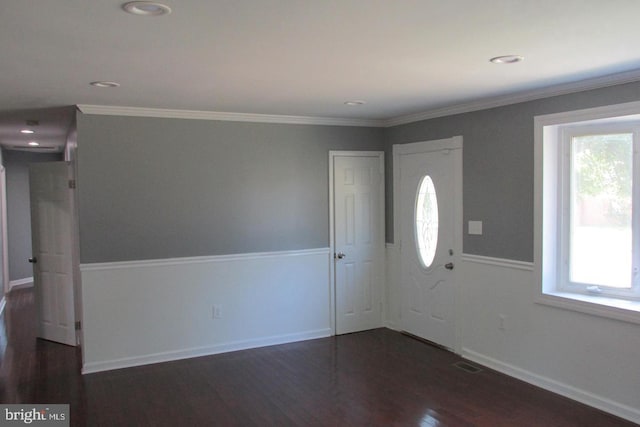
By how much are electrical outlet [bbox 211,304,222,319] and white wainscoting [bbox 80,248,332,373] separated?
0.01 meters

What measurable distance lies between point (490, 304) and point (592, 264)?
929mm

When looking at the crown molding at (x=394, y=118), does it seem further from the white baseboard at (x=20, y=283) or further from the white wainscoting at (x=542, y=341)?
the white baseboard at (x=20, y=283)

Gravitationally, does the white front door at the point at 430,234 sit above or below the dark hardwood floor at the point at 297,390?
above

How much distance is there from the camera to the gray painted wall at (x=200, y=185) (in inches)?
180

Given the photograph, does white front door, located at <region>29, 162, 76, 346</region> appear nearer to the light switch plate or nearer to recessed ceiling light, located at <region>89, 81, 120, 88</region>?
recessed ceiling light, located at <region>89, 81, 120, 88</region>

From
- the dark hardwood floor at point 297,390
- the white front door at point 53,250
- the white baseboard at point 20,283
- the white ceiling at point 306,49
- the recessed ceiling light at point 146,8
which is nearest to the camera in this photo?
the recessed ceiling light at point 146,8

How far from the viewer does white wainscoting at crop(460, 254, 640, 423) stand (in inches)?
138

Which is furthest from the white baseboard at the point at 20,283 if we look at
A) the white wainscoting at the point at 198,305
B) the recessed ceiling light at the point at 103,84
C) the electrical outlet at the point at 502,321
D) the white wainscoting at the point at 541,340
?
the electrical outlet at the point at 502,321

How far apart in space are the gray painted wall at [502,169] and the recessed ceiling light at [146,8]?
3014 mm

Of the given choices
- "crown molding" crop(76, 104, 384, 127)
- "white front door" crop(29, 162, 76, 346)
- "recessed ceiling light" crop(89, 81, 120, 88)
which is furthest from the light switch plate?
"white front door" crop(29, 162, 76, 346)

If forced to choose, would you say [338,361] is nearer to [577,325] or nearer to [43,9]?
[577,325]

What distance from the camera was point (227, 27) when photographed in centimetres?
232

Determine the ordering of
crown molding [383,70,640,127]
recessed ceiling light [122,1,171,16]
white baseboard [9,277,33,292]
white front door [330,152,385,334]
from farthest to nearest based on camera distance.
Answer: white baseboard [9,277,33,292] → white front door [330,152,385,334] → crown molding [383,70,640,127] → recessed ceiling light [122,1,171,16]

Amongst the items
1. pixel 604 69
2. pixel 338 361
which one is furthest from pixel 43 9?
pixel 338 361
